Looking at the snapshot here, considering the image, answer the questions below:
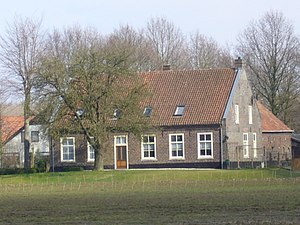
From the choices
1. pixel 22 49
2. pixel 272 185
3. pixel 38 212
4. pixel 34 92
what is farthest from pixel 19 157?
pixel 38 212

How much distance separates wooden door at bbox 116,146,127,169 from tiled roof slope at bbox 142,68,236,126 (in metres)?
3.65

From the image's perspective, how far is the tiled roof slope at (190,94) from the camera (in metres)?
67.3

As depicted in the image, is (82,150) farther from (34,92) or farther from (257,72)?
(257,72)

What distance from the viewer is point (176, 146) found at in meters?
67.3

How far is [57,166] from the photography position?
70.5m

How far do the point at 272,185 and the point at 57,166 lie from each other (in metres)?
26.2

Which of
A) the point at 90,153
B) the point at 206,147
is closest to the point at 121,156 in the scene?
the point at 90,153

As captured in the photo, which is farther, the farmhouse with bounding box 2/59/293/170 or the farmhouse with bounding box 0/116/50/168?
the farmhouse with bounding box 0/116/50/168

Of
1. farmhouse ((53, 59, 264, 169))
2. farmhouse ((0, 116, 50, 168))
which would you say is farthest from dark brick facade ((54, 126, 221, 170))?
farmhouse ((0, 116, 50, 168))

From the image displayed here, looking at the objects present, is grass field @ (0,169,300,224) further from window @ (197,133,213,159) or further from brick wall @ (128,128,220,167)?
window @ (197,133,213,159)

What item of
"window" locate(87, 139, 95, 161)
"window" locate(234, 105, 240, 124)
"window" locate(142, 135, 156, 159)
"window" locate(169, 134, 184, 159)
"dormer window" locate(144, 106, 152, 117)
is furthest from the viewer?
Result: "window" locate(234, 105, 240, 124)

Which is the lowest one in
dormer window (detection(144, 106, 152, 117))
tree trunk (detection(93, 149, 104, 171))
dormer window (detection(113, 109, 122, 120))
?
tree trunk (detection(93, 149, 104, 171))

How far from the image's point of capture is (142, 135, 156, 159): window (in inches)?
2672

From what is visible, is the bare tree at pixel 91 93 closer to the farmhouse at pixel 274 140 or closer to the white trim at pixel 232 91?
the white trim at pixel 232 91
